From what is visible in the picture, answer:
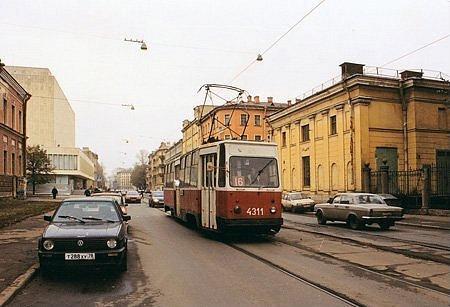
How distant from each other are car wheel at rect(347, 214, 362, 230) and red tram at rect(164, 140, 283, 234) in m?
5.93

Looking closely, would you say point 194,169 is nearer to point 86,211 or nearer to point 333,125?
point 86,211

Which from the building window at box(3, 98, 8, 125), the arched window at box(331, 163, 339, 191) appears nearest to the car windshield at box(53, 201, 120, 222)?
the arched window at box(331, 163, 339, 191)

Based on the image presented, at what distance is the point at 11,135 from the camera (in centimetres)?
4541

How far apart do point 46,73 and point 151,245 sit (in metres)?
86.0

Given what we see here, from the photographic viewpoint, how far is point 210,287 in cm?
787

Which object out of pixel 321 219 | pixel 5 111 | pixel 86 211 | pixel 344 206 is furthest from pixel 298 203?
pixel 5 111

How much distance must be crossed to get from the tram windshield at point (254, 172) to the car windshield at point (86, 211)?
4.67m

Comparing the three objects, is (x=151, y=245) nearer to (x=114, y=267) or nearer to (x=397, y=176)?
(x=114, y=267)

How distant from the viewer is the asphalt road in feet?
22.9

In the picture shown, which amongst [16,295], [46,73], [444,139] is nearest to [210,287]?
[16,295]

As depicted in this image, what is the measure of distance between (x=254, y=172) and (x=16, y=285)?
327 inches

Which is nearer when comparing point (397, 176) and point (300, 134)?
point (397, 176)

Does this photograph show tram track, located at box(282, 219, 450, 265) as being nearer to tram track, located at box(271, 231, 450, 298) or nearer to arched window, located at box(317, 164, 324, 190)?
tram track, located at box(271, 231, 450, 298)

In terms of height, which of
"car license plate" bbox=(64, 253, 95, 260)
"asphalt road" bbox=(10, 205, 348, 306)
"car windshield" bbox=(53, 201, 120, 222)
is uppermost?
"car windshield" bbox=(53, 201, 120, 222)
